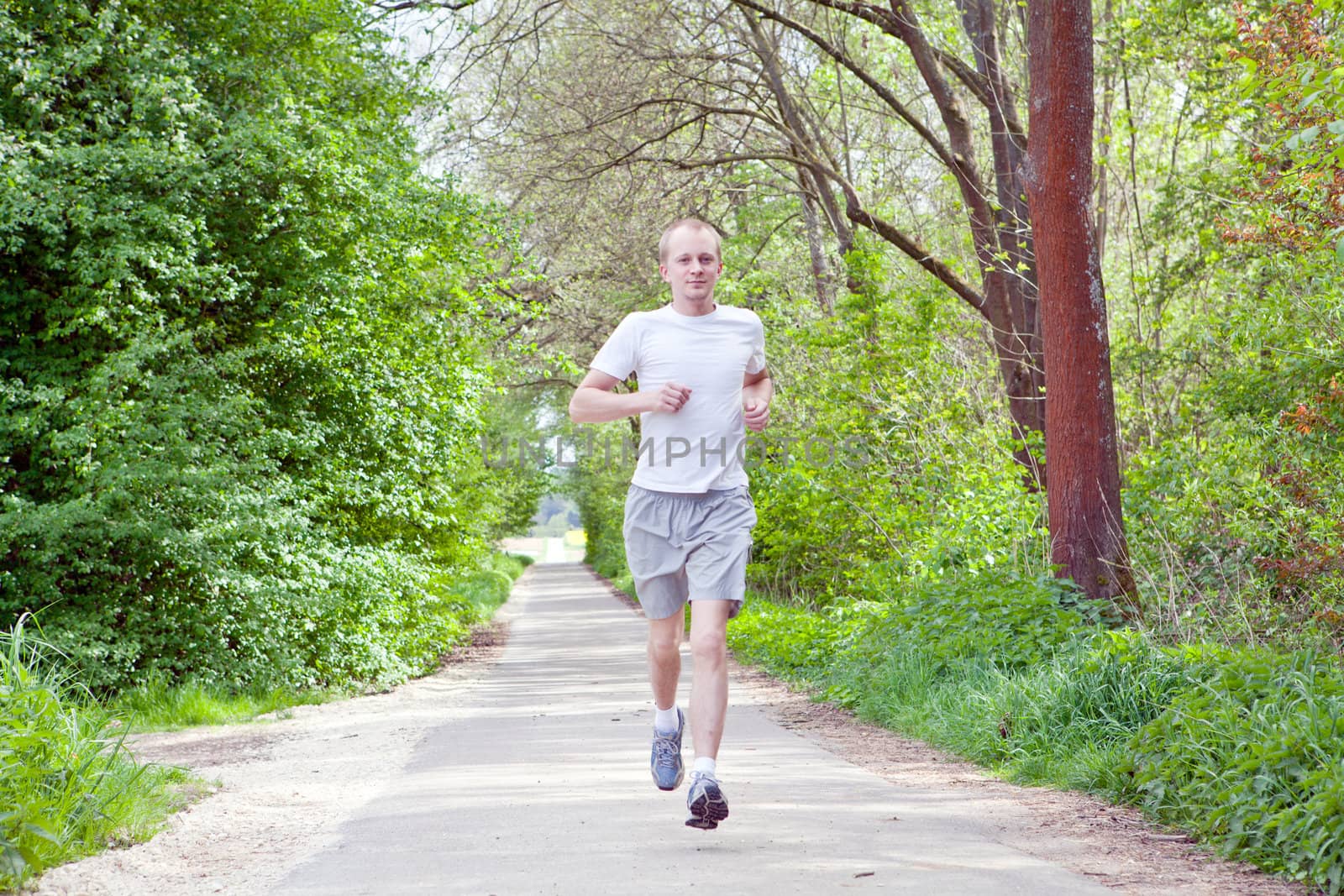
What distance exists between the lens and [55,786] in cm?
529

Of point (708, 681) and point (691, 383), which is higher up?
point (691, 383)

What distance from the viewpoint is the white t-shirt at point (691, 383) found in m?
4.80

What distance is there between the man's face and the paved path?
2109mm

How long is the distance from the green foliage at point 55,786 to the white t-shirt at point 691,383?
260cm

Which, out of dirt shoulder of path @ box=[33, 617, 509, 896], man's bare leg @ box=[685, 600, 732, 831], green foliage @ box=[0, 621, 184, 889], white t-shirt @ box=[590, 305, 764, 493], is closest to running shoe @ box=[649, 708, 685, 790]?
man's bare leg @ box=[685, 600, 732, 831]

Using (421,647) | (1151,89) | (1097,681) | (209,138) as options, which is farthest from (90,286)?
(1151,89)

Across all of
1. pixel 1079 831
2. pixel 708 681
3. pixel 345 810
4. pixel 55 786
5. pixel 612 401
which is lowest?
pixel 345 810

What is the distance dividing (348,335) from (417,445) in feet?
5.34

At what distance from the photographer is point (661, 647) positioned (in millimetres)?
5051

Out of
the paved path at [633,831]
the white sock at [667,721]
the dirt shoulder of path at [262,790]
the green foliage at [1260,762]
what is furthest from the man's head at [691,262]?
the green foliage at [1260,762]

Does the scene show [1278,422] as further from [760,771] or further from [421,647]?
[421,647]

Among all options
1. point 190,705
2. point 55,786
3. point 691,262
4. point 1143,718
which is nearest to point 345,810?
point 55,786

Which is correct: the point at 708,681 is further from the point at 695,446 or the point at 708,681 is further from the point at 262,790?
the point at 262,790

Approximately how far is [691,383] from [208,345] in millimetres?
8759
